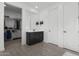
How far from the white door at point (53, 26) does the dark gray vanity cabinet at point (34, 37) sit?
621 mm

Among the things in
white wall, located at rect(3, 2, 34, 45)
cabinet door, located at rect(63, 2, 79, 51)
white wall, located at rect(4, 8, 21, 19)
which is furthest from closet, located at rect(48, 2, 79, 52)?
white wall, located at rect(4, 8, 21, 19)

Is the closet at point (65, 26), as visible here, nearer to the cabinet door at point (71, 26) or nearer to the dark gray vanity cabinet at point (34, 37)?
the cabinet door at point (71, 26)

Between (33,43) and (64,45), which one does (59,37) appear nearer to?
(64,45)

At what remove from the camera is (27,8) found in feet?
13.4

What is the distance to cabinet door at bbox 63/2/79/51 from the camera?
300 centimetres

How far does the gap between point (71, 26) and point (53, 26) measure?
1162mm

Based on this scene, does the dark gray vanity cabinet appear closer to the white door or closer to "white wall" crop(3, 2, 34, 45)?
→ "white wall" crop(3, 2, 34, 45)

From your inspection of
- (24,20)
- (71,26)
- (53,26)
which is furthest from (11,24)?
(71,26)

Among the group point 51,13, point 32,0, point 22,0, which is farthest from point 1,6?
point 51,13

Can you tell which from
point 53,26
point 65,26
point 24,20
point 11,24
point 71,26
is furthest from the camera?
point 11,24

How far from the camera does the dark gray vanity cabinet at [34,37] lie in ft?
12.2

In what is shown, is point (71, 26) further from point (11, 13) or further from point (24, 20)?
point (11, 13)

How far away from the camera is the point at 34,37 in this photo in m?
3.99

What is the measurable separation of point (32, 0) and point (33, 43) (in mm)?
2480
